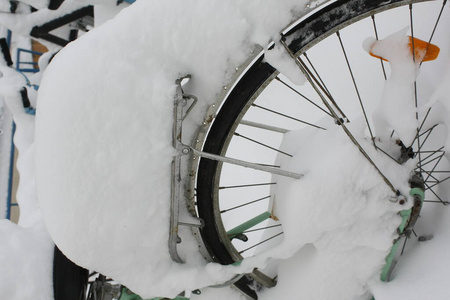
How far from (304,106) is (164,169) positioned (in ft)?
3.01

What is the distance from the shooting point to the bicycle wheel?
0.90 meters

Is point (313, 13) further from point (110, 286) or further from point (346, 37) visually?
point (110, 286)

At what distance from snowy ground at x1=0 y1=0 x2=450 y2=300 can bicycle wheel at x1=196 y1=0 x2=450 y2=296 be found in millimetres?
69

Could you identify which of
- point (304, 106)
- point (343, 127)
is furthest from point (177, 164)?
point (304, 106)

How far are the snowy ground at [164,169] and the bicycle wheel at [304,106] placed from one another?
0.07m

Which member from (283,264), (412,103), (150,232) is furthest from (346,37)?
(150,232)

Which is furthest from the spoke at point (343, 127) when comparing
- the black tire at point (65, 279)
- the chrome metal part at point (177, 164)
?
the black tire at point (65, 279)

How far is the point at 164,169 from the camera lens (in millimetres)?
922

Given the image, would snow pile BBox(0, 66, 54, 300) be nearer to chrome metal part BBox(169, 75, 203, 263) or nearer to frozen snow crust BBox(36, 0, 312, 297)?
frozen snow crust BBox(36, 0, 312, 297)

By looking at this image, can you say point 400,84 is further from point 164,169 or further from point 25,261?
point 25,261

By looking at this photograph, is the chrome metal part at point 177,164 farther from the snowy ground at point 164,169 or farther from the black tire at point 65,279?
the black tire at point 65,279

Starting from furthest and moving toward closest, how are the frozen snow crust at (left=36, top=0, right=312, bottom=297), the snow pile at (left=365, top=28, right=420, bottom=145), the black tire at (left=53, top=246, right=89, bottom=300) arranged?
the black tire at (left=53, top=246, right=89, bottom=300), the snow pile at (left=365, top=28, right=420, bottom=145), the frozen snow crust at (left=36, top=0, right=312, bottom=297)

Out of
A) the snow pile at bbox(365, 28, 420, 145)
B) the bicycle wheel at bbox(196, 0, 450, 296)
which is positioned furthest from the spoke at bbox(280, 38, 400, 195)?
the snow pile at bbox(365, 28, 420, 145)

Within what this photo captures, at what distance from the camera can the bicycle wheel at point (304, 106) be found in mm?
901
